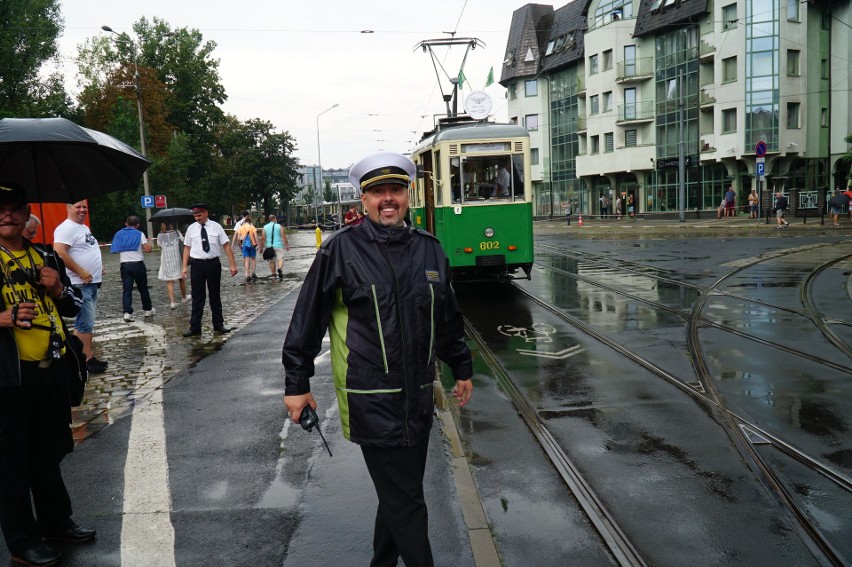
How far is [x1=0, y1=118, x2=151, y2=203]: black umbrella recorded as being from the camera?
14.5 ft

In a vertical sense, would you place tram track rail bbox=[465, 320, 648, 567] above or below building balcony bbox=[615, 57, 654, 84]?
below

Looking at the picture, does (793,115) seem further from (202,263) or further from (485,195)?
(202,263)

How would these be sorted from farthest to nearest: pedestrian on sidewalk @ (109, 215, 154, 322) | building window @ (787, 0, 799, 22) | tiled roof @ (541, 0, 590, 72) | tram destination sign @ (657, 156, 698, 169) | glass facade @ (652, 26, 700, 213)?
tiled roof @ (541, 0, 590, 72)
tram destination sign @ (657, 156, 698, 169)
glass facade @ (652, 26, 700, 213)
building window @ (787, 0, 799, 22)
pedestrian on sidewalk @ (109, 215, 154, 322)

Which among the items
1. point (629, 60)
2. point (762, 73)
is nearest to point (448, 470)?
point (762, 73)

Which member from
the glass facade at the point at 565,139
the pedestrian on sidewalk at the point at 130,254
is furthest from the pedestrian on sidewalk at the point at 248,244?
the glass facade at the point at 565,139

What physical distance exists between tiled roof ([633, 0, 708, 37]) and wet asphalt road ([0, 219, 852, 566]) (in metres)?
42.3

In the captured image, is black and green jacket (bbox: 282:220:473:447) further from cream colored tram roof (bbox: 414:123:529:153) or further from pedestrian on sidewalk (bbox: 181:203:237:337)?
cream colored tram roof (bbox: 414:123:529:153)

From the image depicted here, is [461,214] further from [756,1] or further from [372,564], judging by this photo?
[756,1]

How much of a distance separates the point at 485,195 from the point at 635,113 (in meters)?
42.8

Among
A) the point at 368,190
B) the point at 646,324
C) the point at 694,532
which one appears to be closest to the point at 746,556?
the point at 694,532

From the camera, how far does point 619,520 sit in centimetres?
431

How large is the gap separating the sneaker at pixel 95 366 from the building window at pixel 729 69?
43.2 m

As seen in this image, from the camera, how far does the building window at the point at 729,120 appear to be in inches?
1736

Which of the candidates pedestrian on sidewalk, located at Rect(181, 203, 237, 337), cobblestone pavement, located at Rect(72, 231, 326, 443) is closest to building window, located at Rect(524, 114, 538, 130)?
cobblestone pavement, located at Rect(72, 231, 326, 443)
